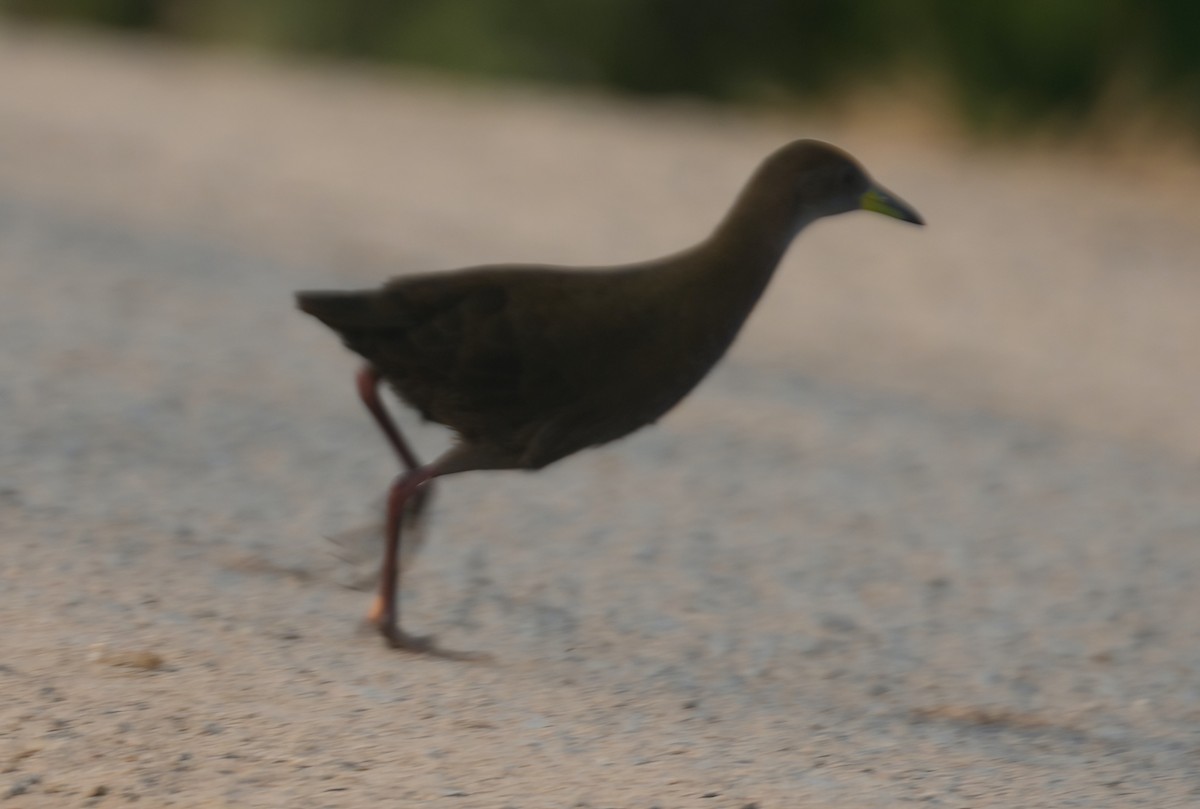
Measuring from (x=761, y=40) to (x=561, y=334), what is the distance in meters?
11.9

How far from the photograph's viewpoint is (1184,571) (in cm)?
522

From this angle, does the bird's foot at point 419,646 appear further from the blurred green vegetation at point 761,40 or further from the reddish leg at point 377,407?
the blurred green vegetation at point 761,40

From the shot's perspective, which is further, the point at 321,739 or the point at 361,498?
the point at 361,498

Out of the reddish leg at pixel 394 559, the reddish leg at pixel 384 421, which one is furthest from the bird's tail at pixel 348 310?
the reddish leg at pixel 394 559

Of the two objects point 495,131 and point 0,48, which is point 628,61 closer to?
point 495,131

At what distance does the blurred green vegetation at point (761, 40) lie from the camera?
1242 centimetres

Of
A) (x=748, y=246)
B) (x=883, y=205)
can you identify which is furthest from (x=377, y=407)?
(x=883, y=205)

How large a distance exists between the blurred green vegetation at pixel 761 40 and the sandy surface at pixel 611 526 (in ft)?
7.03

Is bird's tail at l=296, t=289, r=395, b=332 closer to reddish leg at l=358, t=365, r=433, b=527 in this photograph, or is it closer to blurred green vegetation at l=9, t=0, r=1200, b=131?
reddish leg at l=358, t=365, r=433, b=527

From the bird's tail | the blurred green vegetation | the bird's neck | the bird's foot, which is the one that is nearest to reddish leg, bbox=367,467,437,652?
the bird's foot

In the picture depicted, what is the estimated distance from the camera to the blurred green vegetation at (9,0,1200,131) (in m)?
12.4

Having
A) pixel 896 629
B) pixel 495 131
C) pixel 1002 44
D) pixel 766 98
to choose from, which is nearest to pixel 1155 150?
pixel 1002 44

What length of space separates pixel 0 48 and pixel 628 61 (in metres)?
5.26

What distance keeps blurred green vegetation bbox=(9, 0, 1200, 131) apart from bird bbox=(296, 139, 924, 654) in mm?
9199
